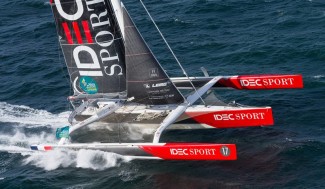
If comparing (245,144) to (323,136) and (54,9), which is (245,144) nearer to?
(323,136)

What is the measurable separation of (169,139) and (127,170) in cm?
317

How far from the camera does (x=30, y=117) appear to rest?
27953 millimetres

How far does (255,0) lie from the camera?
127 ft

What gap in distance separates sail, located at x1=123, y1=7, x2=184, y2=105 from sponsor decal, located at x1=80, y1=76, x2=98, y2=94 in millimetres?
1725

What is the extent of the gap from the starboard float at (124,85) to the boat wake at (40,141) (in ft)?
1.76

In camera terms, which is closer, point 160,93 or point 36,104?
point 160,93

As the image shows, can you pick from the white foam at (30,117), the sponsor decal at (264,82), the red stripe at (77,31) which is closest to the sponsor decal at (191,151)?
the sponsor decal at (264,82)

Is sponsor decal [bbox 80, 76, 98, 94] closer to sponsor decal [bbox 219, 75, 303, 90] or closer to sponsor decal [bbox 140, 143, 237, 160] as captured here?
sponsor decal [bbox 140, 143, 237, 160]

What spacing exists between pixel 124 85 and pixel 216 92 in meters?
5.39

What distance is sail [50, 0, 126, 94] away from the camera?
23.7 meters

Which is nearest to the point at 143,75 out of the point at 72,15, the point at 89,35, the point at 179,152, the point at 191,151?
the point at 89,35

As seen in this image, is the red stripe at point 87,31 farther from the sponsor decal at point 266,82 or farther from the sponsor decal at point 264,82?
the sponsor decal at point 266,82

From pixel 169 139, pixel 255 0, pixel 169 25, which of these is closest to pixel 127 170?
pixel 169 139

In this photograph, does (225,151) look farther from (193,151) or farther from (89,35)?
(89,35)
